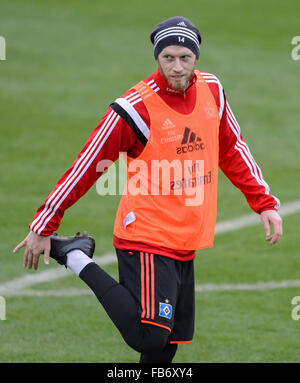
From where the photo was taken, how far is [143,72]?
48.2 ft

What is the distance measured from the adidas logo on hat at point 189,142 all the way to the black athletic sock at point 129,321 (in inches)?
36.8

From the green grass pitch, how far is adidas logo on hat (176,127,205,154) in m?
1.79

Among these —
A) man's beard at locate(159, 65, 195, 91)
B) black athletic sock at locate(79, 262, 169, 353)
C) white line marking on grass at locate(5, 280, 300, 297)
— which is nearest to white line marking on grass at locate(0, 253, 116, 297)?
white line marking on grass at locate(5, 280, 300, 297)

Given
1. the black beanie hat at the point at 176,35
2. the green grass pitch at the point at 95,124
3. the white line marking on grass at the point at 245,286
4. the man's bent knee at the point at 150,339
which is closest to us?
the man's bent knee at the point at 150,339

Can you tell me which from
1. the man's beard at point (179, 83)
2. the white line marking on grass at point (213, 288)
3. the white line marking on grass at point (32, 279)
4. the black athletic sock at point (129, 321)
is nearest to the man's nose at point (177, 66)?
the man's beard at point (179, 83)

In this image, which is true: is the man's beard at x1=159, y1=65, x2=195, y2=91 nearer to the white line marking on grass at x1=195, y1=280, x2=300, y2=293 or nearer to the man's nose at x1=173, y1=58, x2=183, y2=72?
the man's nose at x1=173, y1=58, x2=183, y2=72

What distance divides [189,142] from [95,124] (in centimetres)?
749

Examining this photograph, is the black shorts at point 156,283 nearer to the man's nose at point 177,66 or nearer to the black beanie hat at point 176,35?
the man's nose at point 177,66

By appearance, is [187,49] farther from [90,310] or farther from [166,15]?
[166,15]

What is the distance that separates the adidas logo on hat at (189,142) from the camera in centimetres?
520

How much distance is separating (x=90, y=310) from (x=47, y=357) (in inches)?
39.7

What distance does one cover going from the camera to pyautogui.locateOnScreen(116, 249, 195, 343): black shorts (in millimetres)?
5102

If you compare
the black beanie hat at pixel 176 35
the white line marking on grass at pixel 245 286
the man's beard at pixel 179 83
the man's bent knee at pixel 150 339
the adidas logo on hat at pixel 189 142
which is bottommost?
the man's bent knee at pixel 150 339
